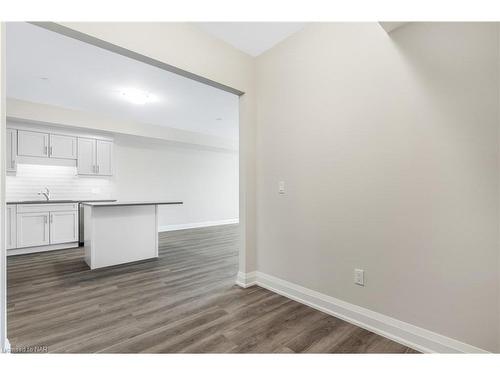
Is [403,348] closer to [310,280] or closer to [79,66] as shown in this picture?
[310,280]

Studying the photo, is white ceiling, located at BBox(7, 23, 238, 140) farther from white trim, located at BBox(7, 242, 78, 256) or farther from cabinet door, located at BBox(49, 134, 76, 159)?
white trim, located at BBox(7, 242, 78, 256)

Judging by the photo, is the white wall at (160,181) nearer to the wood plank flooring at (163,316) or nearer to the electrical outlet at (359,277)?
the wood plank flooring at (163,316)

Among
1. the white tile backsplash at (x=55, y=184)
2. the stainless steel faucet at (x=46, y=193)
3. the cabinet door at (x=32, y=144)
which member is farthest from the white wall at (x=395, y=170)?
the stainless steel faucet at (x=46, y=193)

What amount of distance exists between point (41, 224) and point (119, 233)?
2.05 meters

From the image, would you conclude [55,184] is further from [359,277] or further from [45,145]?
[359,277]

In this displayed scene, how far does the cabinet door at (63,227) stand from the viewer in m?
4.55

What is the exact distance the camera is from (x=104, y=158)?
5.52m

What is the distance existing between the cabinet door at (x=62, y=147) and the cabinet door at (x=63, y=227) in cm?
117

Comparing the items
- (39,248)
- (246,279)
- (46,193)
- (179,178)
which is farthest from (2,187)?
(179,178)

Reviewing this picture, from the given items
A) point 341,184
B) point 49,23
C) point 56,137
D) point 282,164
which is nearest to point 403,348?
point 341,184

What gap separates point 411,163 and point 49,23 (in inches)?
105

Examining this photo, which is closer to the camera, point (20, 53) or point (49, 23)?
point (49, 23)
